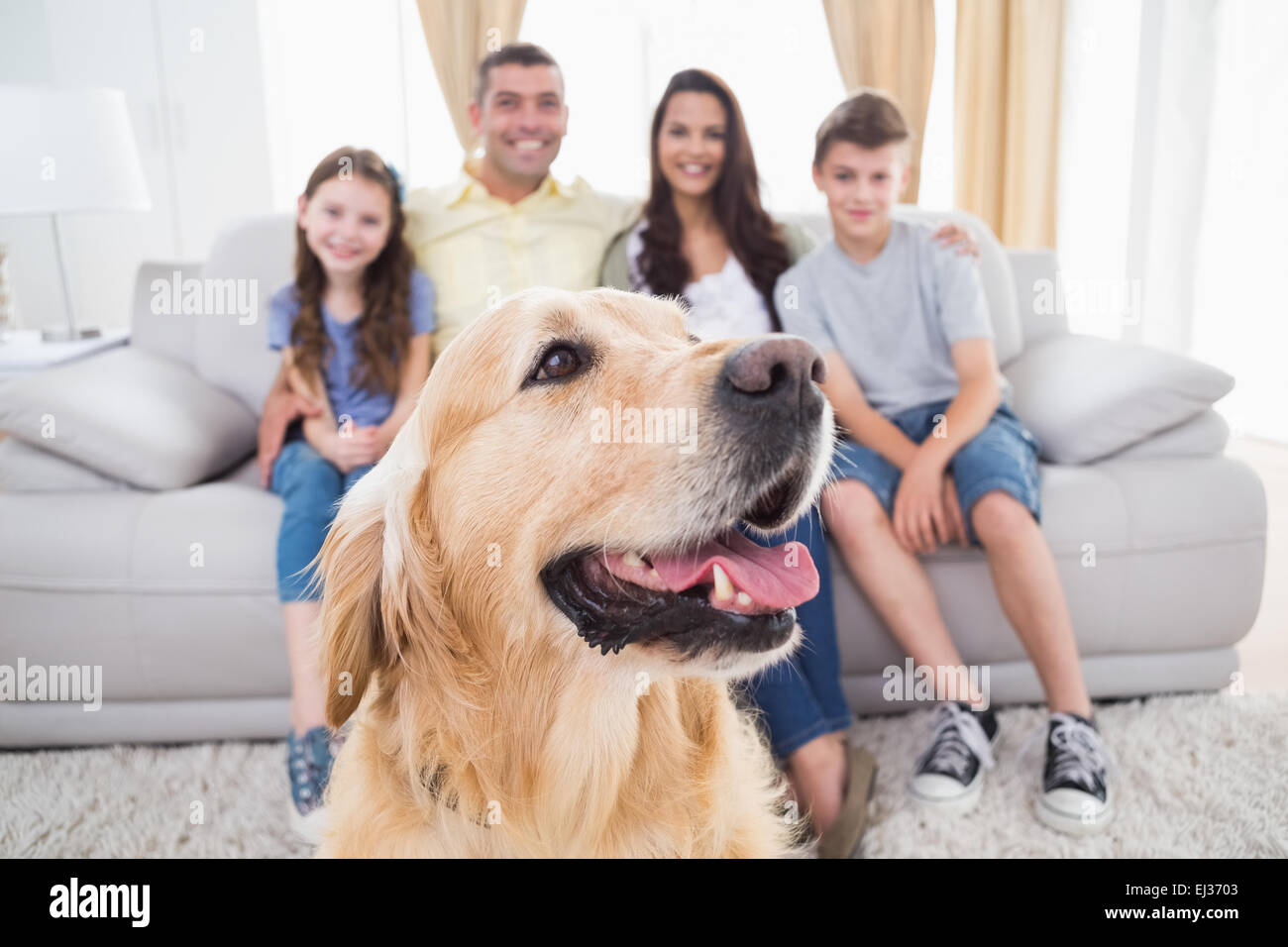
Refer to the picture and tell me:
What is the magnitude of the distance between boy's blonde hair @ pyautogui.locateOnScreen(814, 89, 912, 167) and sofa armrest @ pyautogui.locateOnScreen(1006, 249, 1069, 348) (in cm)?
80

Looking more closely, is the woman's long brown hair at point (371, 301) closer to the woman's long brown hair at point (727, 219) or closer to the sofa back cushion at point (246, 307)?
the sofa back cushion at point (246, 307)

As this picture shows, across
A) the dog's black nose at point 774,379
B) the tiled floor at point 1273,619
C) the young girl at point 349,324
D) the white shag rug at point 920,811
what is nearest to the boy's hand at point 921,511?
the white shag rug at point 920,811

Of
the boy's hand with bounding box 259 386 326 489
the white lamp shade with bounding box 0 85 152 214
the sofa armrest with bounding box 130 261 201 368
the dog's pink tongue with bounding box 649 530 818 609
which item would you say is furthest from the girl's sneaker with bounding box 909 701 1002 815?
the white lamp shade with bounding box 0 85 152 214

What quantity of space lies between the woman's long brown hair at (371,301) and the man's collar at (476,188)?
22 cm

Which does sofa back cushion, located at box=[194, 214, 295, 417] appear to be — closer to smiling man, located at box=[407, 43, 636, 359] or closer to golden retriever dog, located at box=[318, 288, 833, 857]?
smiling man, located at box=[407, 43, 636, 359]

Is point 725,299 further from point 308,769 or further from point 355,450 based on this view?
point 308,769

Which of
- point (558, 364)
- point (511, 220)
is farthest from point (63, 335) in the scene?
point (558, 364)

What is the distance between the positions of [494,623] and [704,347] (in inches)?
16.4

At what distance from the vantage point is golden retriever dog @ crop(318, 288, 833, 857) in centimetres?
99

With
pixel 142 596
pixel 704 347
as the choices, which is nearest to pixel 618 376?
pixel 704 347

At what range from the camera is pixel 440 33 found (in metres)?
5.30

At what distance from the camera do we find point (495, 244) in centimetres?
251

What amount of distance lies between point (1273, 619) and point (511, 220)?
2.55 m
